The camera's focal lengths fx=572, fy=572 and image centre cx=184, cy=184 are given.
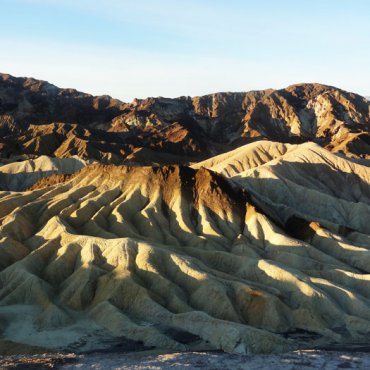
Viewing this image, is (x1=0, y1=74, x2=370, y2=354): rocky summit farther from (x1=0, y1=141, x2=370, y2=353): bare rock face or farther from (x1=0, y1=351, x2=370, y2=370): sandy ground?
(x1=0, y1=351, x2=370, y2=370): sandy ground

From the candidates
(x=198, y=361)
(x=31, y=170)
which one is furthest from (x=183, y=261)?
(x=31, y=170)

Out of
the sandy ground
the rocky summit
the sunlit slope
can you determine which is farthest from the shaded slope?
the sandy ground

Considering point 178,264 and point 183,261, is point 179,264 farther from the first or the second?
point 183,261

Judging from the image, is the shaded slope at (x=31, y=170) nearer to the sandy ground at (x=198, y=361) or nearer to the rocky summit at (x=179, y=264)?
the rocky summit at (x=179, y=264)

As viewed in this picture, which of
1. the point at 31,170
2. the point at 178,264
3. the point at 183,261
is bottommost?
the point at 178,264

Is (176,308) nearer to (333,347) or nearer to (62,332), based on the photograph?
(62,332)
